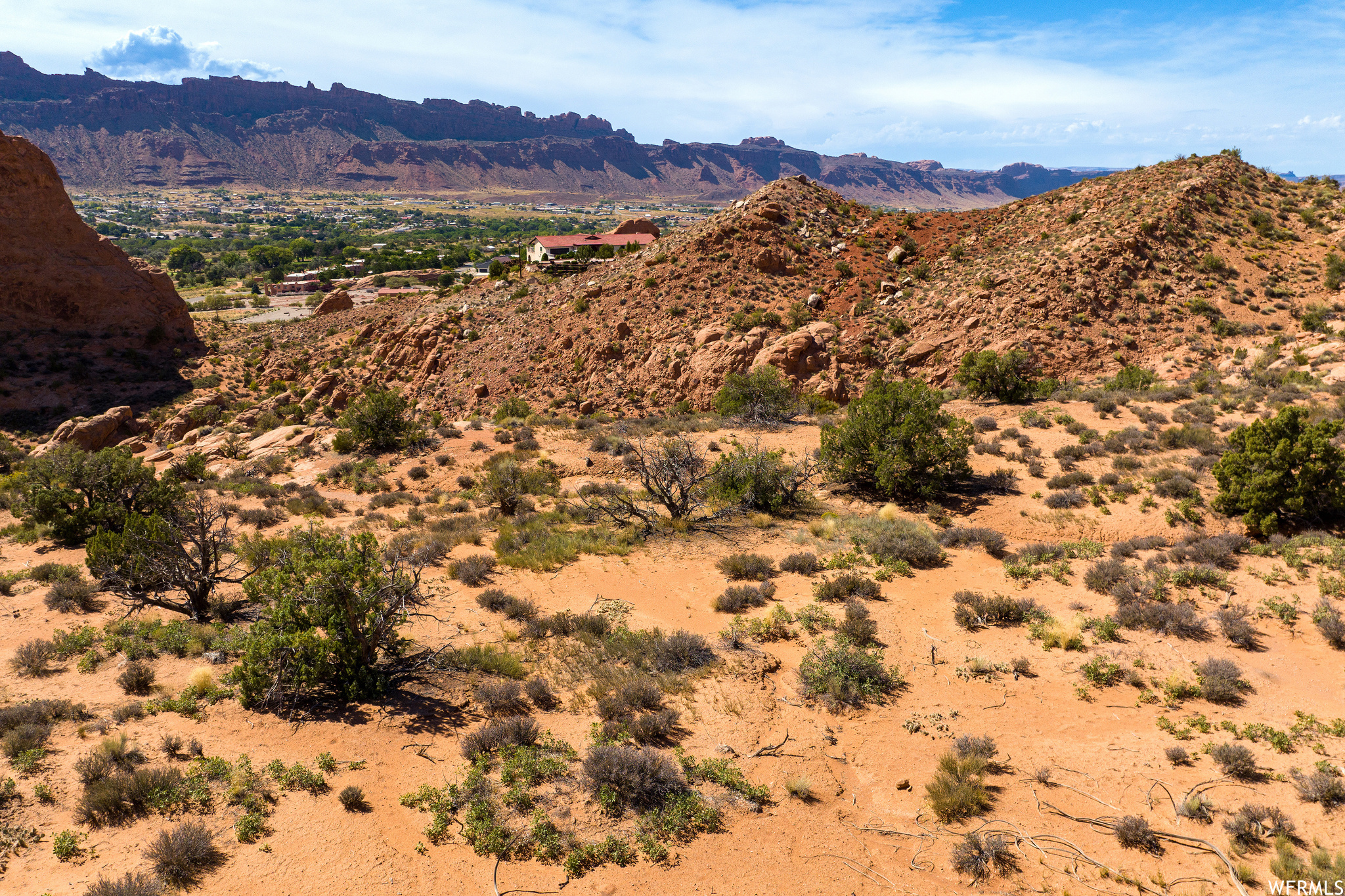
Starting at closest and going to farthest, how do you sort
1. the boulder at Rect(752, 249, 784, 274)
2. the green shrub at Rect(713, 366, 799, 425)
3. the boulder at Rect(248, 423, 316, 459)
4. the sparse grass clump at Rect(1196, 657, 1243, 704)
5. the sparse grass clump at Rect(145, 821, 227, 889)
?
the sparse grass clump at Rect(145, 821, 227, 889), the sparse grass clump at Rect(1196, 657, 1243, 704), the green shrub at Rect(713, 366, 799, 425), the boulder at Rect(248, 423, 316, 459), the boulder at Rect(752, 249, 784, 274)

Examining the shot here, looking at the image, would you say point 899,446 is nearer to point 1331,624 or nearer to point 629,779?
point 1331,624

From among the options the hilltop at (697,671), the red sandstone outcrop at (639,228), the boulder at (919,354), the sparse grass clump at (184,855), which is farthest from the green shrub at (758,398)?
the red sandstone outcrop at (639,228)

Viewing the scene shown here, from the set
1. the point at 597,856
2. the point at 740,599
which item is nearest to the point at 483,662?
the point at 597,856

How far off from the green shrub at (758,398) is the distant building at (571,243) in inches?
1259

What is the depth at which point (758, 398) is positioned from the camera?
85.1 ft

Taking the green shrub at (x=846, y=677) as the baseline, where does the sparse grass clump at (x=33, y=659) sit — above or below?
below

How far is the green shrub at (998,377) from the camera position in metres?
23.7

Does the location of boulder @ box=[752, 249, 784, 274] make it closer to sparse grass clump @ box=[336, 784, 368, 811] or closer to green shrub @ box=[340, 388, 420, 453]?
green shrub @ box=[340, 388, 420, 453]

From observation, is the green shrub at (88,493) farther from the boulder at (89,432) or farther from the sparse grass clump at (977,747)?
the boulder at (89,432)

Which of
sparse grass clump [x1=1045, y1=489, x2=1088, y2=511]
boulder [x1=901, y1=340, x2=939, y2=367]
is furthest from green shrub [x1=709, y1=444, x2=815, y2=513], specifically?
boulder [x1=901, y1=340, x2=939, y2=367]

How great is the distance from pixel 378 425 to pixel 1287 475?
2658 cm

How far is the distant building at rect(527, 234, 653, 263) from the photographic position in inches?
2206

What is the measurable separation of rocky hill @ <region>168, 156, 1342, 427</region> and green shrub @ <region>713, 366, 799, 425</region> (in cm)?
331

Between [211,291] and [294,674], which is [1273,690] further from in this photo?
[211,291]
